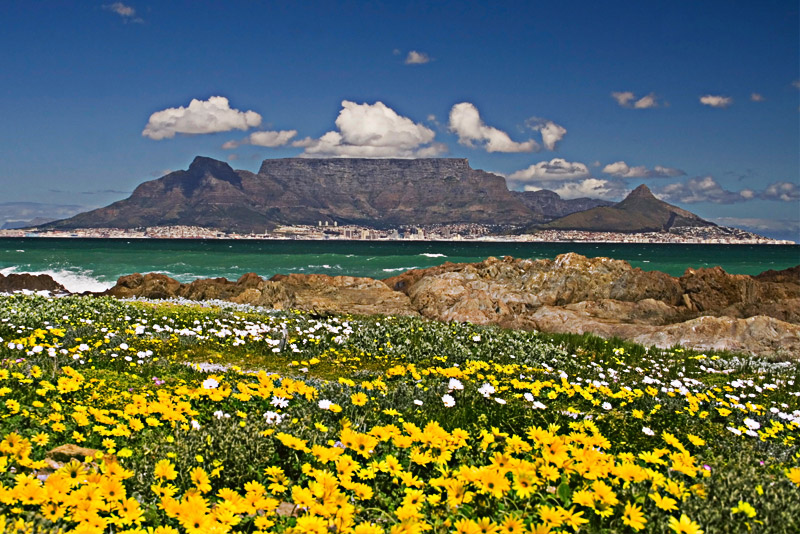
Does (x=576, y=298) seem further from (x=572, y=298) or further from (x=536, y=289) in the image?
(x=536, y=289)

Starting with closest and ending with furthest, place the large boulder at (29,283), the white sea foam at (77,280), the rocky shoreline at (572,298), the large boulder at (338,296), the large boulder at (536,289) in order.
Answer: the rocky shoreline at (572,298), the large boulder at (536,289), the large boulder at (338,296), the large boulder at (29,283), the white sea foam at (77,280)

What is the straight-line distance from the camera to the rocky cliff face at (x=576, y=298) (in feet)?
57.0

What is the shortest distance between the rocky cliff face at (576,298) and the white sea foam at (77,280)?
92.6 ft

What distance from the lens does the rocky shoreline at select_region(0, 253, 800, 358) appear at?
57.0ft

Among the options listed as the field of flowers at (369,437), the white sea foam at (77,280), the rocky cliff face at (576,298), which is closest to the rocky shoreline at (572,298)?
the rocky cliff face at (576,298)

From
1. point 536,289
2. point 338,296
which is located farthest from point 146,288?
point 536,289

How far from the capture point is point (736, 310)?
2097 cm

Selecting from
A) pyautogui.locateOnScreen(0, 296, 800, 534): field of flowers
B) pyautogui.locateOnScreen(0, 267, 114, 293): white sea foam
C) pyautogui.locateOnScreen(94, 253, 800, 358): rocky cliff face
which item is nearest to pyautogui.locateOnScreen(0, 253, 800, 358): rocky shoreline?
pyautogui.locateOnScreen(94, 253, 800, 358): rocky cliff face

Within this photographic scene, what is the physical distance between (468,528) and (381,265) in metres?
89.1

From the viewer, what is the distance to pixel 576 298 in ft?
94.0

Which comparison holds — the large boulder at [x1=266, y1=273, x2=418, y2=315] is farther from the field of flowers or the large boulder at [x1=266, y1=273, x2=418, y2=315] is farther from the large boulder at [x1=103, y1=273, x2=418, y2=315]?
the field of flowers

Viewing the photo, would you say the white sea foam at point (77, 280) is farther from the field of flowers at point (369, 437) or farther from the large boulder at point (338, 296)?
the field of flowers at point (369, 437)

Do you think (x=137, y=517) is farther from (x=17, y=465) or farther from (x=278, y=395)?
(x=278, y=395)

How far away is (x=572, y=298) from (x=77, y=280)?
57227 millimetres
